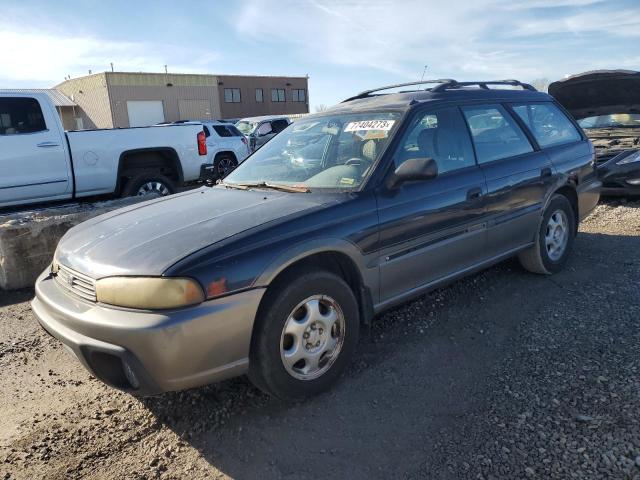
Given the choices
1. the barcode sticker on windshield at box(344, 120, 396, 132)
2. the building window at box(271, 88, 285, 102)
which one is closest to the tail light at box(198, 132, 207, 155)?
the barcode sticker on windshield at box(344, 120, 396, 132)

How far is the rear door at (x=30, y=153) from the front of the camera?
6871 mm

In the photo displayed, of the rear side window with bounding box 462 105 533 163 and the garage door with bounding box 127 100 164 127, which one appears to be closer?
the rear side window with bounding box 462 105 533 163

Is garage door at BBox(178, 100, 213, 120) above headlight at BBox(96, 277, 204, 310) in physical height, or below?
above

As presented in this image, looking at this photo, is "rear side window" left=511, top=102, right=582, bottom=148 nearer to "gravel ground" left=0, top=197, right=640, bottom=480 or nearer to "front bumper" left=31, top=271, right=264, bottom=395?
"gravel ground" left=0, top=197, right=640, bottom=480

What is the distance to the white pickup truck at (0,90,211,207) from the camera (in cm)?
694

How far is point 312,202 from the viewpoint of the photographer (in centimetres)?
313

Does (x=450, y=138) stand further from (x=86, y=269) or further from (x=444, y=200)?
(x=86, y=269)

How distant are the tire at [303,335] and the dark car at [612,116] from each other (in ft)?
19.8

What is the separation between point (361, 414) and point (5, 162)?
6.24m

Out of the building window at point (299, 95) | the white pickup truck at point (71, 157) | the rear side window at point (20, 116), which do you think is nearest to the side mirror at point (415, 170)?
the white pickup truck at point (71, 157)

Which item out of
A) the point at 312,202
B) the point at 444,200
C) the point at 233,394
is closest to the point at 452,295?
the point at 444,200

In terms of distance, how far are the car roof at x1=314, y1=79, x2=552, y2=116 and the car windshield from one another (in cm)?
15

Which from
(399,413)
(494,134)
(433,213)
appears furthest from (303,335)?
(494,134)

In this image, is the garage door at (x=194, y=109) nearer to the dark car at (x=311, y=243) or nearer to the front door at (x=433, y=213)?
the dark car at (x=311, y=243)
